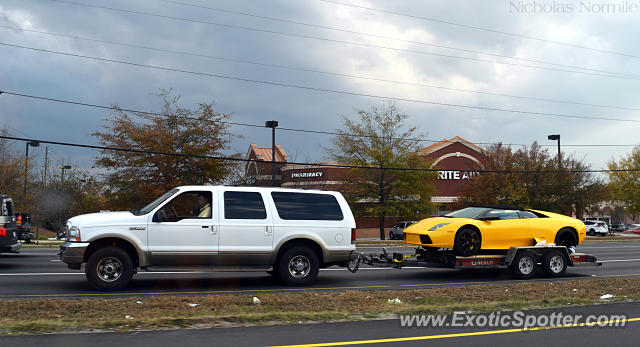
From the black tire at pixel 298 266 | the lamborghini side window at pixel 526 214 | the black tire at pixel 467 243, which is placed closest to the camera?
the black tire at pixel 298 266

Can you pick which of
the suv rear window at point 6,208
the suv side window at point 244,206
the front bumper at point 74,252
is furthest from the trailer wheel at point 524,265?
the suv rear window at point 6,208

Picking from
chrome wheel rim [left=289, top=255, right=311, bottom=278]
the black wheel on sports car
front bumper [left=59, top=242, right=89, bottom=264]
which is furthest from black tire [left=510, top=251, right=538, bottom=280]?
front bumper [left=59, top=242, right=89, bottom=264]

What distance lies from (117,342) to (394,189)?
32.7 metres

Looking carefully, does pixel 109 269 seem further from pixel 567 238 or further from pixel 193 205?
pixel 567 238

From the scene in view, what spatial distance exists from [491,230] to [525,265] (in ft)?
4.04

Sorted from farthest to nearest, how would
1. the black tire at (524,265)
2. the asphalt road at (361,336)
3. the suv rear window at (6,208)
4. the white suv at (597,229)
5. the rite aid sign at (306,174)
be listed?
the white suv at (597,229) < the rite aid sign at (306,174) < the suv rear window at (6,208) < the black tire at (524,265) < the asphalt road at (361,336)

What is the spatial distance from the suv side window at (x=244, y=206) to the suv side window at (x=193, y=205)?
0.37m

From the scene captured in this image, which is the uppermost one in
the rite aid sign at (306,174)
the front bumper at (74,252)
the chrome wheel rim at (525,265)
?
the rite aid sign at (306,174)

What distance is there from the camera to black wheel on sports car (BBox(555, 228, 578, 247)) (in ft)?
44.8

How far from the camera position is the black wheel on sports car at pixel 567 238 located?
44.8ft

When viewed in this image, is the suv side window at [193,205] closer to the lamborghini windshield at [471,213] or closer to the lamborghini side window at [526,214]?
the lamborghini windshield at [471,213]

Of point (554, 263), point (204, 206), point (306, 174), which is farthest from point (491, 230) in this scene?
point (306, 174)

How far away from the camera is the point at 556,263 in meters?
13.3

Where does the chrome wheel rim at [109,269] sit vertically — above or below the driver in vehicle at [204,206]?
below
